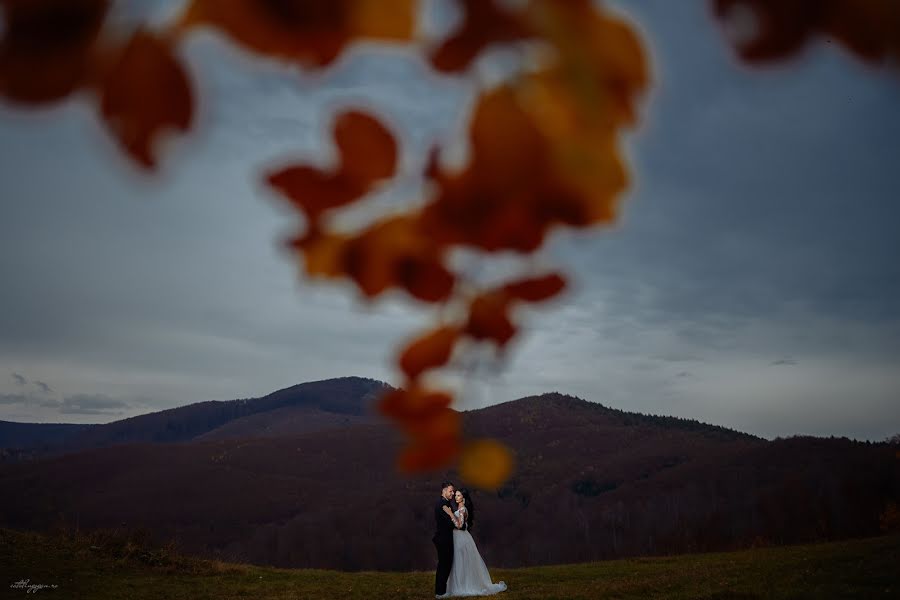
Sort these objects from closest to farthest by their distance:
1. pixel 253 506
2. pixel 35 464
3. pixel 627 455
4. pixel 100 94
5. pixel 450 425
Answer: pixel 100 94 < pixel 450 425 < pixel 253 506 < pixel 627 455 < pixel 35 464

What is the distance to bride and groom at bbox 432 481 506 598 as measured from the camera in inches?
417

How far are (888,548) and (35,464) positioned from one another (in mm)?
96694

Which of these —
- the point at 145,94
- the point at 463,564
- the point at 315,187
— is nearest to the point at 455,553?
the point at 463,564

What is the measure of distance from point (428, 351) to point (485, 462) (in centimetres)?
14

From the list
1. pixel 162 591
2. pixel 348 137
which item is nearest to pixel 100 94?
pixel 348 137

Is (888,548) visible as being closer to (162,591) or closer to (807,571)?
(807,571)

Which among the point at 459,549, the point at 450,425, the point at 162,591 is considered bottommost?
the point at 162,591

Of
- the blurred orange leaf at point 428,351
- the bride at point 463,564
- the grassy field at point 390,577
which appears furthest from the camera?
the grassy field at point 390,577

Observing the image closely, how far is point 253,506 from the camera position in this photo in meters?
64.2

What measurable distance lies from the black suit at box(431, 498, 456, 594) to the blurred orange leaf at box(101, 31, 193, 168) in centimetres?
1079

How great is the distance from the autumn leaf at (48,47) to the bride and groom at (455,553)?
10.6 meters

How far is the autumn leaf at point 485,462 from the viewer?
0.62 m

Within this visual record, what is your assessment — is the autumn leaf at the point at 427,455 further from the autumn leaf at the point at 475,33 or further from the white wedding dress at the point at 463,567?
the white wedding dress at the point at 463,567

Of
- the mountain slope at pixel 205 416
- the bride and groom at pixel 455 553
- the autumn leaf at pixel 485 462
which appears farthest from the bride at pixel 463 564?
the mountain slope at pixel 205 416
